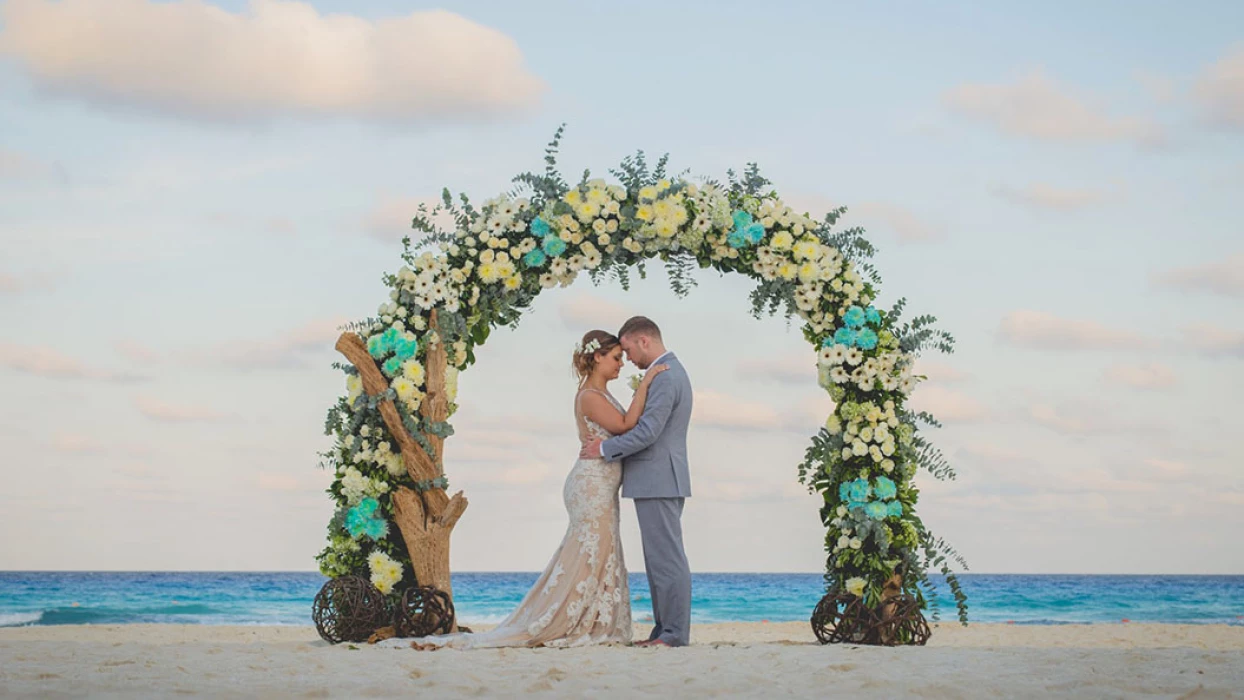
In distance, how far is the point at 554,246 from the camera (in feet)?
27.8

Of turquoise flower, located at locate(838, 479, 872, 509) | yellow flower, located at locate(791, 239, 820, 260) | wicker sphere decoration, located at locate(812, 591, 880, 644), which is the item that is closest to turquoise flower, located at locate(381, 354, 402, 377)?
yellow flower, located at locate(791, 239, 820, 260)

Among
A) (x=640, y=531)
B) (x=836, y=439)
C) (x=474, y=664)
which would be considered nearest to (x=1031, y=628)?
(x=836, y=439)

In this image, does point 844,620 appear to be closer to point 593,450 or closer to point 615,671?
point 593,450

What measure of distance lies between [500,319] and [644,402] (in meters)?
1.49

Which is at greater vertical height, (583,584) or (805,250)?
(805,250)

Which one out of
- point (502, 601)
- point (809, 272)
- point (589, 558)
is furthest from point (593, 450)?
point (502, 601)

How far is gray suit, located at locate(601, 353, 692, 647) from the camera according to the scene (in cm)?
767

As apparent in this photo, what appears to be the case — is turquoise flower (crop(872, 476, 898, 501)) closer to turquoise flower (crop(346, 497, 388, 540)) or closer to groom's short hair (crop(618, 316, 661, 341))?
groom's short hair (crop(618, 316, 661, 341))

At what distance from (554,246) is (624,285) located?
0.60 meters

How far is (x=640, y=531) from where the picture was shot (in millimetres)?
7758

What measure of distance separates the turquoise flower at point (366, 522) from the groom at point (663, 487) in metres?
1.69

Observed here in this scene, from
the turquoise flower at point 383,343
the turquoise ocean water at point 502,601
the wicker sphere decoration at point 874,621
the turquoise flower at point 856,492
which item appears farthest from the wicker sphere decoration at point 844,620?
the turquoise ocean water at point 502,601

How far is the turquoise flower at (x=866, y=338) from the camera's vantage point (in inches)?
329

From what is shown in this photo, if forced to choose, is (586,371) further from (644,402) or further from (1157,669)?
(1157,669)
